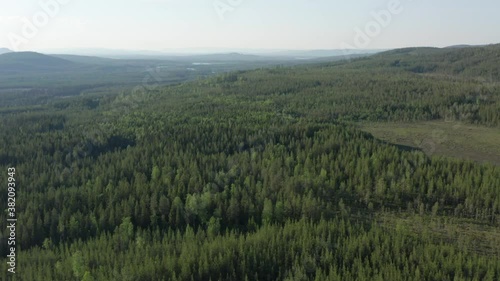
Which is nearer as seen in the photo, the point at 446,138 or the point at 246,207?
the point at 246,207

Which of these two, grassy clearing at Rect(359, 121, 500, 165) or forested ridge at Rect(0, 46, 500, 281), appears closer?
forested ridge at Rect(0, 46, 500, 281)

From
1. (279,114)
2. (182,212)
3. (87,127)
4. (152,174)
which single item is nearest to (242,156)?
(152,174)

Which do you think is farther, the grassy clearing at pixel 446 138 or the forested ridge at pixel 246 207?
the grassy clearing at pixel 446 138

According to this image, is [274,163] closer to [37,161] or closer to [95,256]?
[95,256]

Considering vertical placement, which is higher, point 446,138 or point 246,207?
point 246,207
